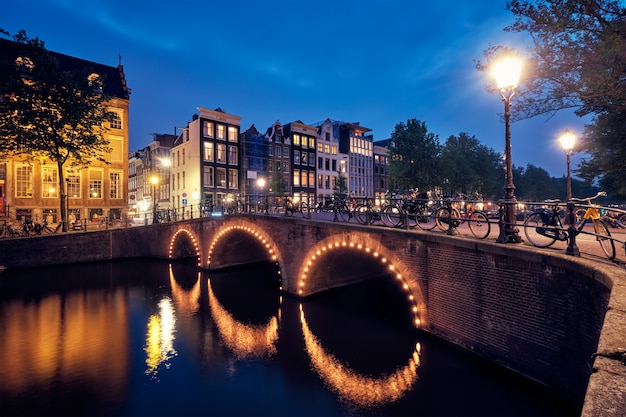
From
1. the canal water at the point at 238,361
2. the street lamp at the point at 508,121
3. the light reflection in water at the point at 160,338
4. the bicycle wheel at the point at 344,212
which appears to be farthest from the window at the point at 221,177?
the street lamp at the point at 508,121

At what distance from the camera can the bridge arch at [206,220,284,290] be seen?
16859 millimetres

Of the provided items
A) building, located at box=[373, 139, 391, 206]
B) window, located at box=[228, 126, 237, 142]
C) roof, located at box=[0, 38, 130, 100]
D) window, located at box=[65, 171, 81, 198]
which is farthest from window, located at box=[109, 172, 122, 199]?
building, located at box=[373, 139, 391, 206]

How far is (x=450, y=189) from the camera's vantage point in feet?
140

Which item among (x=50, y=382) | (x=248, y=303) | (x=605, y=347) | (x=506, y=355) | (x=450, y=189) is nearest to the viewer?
(x=605, y=347)

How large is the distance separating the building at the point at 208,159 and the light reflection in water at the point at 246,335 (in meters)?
25.6

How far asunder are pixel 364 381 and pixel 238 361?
3.95m

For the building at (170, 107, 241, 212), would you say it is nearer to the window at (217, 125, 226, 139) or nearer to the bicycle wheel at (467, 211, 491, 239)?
the window at (217, 125, 226, 139)

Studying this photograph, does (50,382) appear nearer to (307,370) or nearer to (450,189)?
(307,370)

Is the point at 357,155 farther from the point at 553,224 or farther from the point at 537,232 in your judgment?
the point at 537,232

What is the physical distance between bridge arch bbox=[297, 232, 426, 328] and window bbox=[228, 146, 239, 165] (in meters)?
29.7

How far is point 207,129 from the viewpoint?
39.4m

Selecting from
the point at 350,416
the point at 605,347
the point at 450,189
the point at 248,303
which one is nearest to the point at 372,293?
the point at 248,303

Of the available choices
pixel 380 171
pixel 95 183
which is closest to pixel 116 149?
pixel 95 183

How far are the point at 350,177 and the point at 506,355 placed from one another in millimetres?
48655
